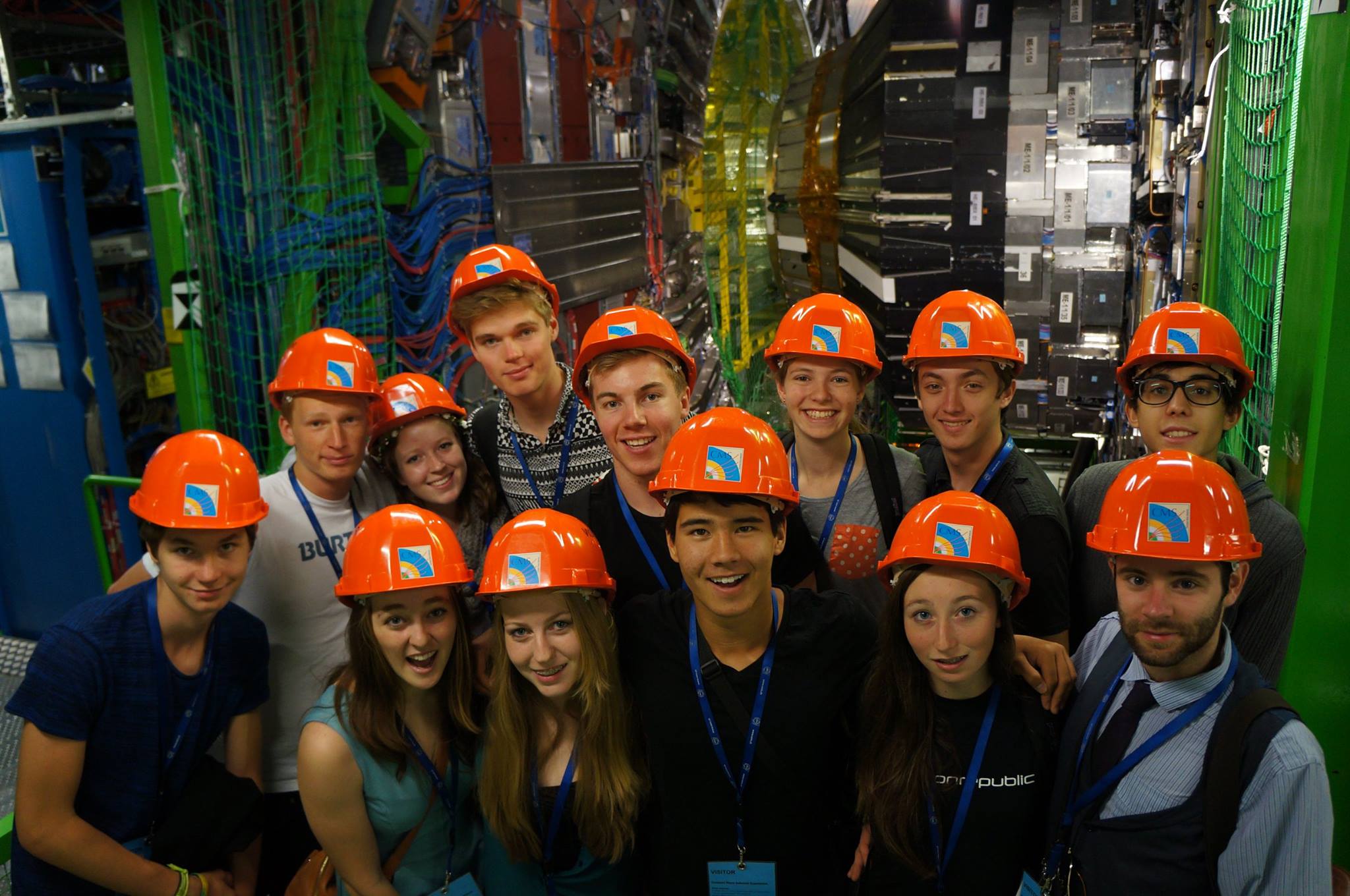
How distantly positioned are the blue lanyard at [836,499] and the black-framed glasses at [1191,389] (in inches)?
27.8

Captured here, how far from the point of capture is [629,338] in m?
2.44

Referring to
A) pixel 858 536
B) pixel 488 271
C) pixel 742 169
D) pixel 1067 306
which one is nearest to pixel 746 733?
pixel 858 536

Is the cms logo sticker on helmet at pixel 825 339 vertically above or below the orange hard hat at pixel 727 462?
above

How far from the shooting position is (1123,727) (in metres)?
1.71

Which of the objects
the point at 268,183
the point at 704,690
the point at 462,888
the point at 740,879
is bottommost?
the point at 462,888

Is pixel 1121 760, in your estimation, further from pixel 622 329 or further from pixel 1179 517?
pixel 622 329

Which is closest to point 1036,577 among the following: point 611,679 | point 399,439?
point 611,679

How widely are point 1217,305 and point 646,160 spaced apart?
4017 millimetres

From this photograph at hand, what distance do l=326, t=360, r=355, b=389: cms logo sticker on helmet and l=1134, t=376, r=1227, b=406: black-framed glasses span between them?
1.93m

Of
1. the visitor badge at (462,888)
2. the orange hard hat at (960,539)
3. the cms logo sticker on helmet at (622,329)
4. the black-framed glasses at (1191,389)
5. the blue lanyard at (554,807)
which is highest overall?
the cms logo sticker on helmet at (622,329)

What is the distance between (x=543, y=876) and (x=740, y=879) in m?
0.43

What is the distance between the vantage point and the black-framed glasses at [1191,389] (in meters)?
2.29

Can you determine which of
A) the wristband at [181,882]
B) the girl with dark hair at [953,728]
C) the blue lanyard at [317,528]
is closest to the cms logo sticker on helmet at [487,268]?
the blue lanyard at [317,528]

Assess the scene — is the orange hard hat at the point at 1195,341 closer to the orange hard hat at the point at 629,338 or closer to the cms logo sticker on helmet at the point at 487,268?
the orange hard hat at the point at 629,338
